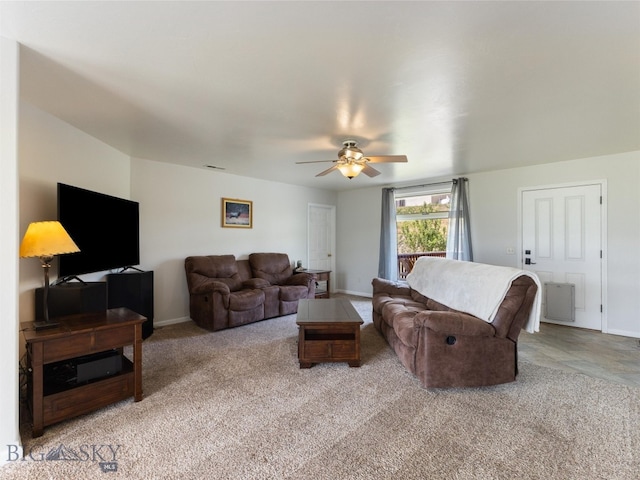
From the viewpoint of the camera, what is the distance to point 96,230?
2.97m

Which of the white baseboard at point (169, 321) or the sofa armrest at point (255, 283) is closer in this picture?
the white baseboard at point (169, 321)

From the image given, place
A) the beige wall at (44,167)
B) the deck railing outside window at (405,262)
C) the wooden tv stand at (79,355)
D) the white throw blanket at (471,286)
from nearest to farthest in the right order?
the wooden tv stand at (79,355) → the beige wall at (44,167) → the white throw blanket at (471,286) → the deck railing outside window at (405,262)

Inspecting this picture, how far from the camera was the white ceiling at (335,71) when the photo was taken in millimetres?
1487

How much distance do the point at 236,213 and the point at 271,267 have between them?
112 centimetres

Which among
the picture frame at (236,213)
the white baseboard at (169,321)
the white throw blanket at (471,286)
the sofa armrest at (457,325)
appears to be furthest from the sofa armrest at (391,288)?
the white baseboard at (169,321)

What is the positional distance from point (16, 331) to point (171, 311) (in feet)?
9.25

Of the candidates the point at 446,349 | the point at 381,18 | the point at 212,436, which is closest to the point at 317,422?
the point at 212,436

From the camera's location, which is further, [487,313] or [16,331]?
[487,313]

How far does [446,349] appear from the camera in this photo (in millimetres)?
2461

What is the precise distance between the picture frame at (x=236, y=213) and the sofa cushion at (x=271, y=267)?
0.60 metres

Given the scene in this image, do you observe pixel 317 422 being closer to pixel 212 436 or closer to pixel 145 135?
pixel 212 436

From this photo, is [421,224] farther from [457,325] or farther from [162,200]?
[162,200]
